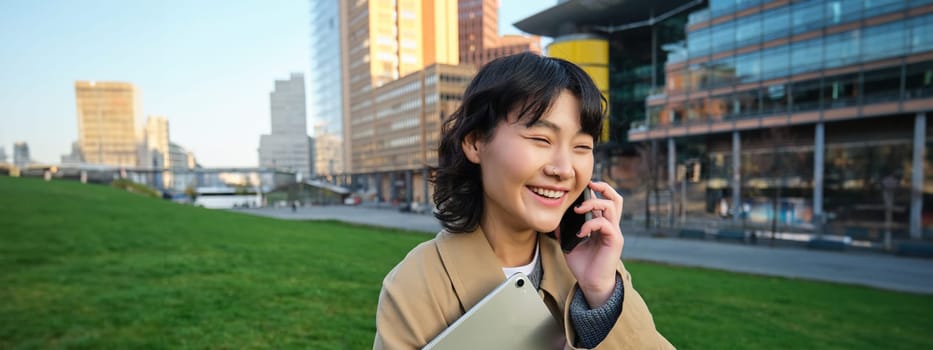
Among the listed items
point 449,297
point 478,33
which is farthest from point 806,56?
point 478,33

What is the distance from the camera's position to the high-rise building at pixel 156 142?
152 m

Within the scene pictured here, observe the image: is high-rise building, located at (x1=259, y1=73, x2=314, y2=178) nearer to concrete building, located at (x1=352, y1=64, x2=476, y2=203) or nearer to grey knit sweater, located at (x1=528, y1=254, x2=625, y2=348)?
concrete building, located at (x1=352, y1=64, x2=476, y2=203)

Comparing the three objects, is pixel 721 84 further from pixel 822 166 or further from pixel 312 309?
pixel 312 309

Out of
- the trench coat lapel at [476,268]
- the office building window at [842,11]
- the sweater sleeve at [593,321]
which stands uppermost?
the office building window at [842,11]

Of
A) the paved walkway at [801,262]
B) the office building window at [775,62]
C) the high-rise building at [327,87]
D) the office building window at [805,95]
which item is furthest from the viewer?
the high-rise building at [327,87]

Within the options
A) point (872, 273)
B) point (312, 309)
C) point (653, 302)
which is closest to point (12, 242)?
point (312, 309)

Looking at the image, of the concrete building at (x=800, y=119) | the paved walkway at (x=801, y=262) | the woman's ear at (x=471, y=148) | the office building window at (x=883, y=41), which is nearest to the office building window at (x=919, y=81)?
the concrete building at (x=800, y=119)

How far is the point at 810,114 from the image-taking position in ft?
106

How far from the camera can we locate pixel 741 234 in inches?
969

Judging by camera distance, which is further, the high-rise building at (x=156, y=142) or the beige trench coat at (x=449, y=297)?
the high-rise building at (x=156, y=142)

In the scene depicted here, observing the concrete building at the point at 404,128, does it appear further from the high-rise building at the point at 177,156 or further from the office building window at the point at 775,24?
the high-rise building at the point at 177,156

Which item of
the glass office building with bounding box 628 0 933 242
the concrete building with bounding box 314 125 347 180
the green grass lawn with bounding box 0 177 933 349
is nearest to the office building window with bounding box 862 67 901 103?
the glass office building with bounding box 628 0 933 242

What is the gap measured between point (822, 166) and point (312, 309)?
37.6m

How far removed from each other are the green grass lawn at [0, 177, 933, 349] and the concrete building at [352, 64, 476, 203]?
5338 cm
